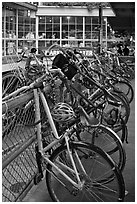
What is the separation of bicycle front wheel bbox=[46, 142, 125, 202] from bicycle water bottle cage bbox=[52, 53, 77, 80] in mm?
725

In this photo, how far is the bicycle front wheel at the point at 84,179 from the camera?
2.50m

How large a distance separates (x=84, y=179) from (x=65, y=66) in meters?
0.98

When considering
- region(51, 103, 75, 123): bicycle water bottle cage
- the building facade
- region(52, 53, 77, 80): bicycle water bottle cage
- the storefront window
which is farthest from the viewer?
the building facade

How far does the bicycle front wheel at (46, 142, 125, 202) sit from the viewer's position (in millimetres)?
2498

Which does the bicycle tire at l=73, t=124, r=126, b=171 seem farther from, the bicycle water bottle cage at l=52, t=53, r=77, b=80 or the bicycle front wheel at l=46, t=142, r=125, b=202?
the bicycle water bottle cage at l=52, t=53, r=77, b=80

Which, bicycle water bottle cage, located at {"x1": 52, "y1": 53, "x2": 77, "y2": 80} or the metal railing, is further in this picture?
bicycle water bottle cage, located at {"x1": 52, "y1": 53, "x2": 77, "y2": 80}

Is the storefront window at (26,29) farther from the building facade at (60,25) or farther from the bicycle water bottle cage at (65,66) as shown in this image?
the bicycle water bottle cage at (65,66)

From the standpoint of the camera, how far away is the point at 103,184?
121 inches

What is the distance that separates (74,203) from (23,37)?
16.9 meters

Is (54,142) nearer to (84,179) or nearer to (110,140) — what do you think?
(84,179)

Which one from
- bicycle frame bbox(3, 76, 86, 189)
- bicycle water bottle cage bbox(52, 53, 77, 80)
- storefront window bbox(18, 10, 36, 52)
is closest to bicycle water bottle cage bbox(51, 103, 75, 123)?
bicycle frame bbox(3, 76, 86, 189)

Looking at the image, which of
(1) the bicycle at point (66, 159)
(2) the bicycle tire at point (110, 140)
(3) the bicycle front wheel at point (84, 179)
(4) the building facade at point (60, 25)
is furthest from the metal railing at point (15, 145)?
(4) the building facade at point (60, 25)

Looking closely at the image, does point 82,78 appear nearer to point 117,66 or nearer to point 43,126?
point 43,126

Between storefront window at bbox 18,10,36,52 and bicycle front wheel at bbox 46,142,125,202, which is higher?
storefront window at bbox 18,10,36,52
